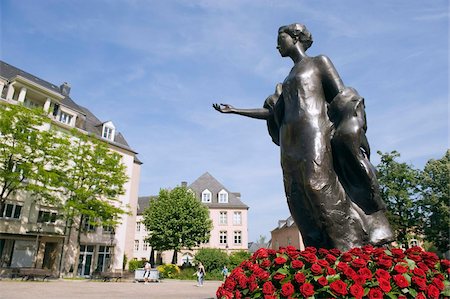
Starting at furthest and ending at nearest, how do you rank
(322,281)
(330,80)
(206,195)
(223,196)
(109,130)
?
(206,195) < (223,196) < (109,130) < (330,80) < (322,281)

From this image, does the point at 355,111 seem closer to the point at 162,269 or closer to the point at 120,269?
the point at 162,269

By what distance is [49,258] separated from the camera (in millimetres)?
31172

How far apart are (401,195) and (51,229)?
33.9 m

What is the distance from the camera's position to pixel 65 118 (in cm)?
3569

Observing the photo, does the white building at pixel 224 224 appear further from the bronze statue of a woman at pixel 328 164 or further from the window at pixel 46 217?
the bronze statue of a woman at pixel 328 164

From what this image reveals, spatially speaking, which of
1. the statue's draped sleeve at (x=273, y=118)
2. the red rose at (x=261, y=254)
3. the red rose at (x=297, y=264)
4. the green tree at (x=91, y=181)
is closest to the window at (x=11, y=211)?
the green tree at (x=91, y=181)

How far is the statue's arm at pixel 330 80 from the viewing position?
156 inches

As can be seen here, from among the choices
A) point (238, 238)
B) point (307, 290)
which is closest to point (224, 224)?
point (238, 238)

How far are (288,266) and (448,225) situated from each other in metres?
37.2

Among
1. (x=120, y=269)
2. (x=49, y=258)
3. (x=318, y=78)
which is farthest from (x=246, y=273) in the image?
(x=120, y=269)

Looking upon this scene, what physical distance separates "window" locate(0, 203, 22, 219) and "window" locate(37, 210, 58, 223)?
180 centimetres

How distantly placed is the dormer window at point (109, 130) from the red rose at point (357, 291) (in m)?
39.9

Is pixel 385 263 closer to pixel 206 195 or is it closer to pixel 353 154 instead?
pixel 353 154

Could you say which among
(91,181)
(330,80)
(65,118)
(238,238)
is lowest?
(330,80)
